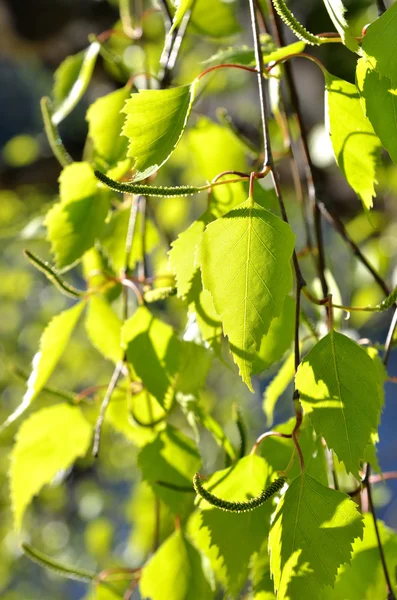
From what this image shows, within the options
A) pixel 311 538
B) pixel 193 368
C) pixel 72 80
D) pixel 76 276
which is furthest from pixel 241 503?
pixel 76 276

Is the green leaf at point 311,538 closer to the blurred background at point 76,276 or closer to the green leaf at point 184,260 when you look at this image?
Answer: the green leaf at point 184,260

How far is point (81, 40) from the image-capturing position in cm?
127

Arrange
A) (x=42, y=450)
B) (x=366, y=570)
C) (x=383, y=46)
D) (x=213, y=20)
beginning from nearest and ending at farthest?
1. (x=383, y=46)
2. (x=366, y=570)
3. (x=42, y=450)
4. (x=213, y=20)

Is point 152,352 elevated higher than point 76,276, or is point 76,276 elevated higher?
point 152,352

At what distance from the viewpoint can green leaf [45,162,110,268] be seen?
440mm

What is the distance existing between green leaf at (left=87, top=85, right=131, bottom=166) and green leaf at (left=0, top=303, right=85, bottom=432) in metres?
0.10

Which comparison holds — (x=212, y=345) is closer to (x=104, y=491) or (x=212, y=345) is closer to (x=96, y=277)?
(x=96, y=277)

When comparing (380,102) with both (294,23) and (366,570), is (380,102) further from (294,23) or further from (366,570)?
(366,570)

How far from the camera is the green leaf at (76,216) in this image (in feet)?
1.44

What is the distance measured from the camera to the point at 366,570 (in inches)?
15.6

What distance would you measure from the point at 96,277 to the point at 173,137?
0.22 m

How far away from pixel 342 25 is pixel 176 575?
0.35 m

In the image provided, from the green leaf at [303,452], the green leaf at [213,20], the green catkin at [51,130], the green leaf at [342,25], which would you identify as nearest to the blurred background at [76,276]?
the green leaf at [213,20]

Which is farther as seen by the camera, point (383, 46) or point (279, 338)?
point (279, 338)
